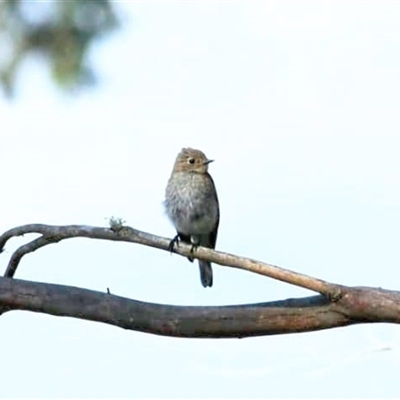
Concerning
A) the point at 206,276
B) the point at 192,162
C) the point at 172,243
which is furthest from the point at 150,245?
the point at 192,162

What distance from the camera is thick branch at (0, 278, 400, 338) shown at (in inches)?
129

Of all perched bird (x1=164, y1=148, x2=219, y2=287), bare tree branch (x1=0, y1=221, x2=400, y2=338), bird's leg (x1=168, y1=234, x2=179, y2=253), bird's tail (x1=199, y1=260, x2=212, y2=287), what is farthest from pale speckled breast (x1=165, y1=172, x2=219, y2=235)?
bare tree branch (x1=0, y1=221, x2=400, y2=338)

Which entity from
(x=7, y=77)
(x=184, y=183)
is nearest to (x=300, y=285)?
(x=7, y=77)

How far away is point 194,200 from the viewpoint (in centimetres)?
496

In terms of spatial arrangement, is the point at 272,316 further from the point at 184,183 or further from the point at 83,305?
the point at 184,183

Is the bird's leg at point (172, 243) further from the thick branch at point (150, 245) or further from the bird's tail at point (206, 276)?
the bird's tail at point (206, 276)

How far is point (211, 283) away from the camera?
448cm

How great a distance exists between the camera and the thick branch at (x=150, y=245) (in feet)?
10.7

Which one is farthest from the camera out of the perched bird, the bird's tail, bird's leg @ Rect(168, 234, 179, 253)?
the perched bird

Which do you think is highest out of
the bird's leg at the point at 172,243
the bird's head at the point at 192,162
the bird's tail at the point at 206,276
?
the bird's head at the point at 192,162

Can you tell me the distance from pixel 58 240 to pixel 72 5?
0.83 metres

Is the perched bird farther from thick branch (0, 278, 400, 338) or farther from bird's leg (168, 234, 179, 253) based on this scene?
thick branch (0, 278, 400, 338)

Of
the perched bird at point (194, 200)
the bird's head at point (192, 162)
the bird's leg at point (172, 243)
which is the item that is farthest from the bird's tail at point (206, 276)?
the bird's head at point (192, 162)

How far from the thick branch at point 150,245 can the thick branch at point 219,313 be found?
70mm
